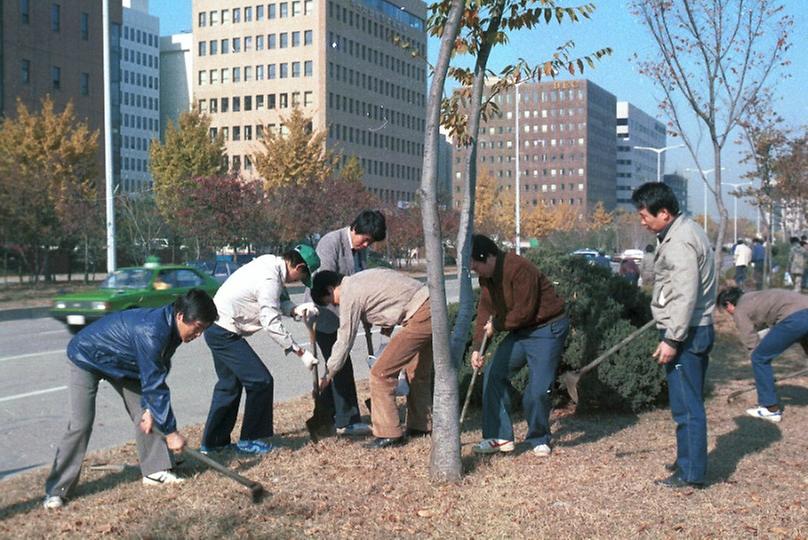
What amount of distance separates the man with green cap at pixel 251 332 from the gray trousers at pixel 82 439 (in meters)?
0.90

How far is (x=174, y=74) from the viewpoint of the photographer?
449 ft

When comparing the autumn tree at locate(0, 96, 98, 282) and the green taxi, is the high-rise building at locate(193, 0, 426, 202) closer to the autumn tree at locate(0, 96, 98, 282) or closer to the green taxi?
the autumn tree at locate(0, 96, 98, 282)

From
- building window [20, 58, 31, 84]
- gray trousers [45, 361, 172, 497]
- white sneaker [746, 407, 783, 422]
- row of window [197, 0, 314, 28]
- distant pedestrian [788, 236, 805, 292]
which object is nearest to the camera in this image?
gray trousers [45, 361, 172, 497]

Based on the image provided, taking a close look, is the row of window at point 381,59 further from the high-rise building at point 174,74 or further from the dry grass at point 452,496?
the high-rise building at point 174,74

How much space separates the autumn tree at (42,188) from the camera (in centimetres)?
2956

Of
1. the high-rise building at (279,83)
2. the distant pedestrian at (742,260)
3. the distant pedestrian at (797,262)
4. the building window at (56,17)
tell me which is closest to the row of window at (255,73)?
the high-rise building at (279,83)

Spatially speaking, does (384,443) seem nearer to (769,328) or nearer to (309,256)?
(309,256)

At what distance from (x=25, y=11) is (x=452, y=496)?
194 ft

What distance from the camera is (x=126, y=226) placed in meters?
37.6

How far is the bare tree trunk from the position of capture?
5.68m

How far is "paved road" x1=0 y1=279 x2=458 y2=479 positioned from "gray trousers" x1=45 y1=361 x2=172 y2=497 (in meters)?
1.42

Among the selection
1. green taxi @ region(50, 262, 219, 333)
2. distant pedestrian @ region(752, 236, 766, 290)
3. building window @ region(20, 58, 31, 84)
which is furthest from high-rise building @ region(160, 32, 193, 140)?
green taxi @ region(50, 262, 219, 333)

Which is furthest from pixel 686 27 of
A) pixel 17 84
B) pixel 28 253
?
pixel 17 84

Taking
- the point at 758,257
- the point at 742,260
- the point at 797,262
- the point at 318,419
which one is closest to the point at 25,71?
the point at 758,257
